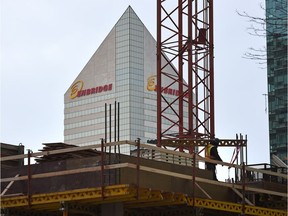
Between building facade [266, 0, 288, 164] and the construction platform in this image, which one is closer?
building facade [266, 0, 288, 164]

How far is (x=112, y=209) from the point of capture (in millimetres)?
23844

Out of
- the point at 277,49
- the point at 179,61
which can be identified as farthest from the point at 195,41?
the point at 277,49

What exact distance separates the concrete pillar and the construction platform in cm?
3

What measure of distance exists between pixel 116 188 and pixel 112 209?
5.95 feet

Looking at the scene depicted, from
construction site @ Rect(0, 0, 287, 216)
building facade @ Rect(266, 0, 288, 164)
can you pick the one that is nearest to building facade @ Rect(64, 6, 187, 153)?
building facade @ Rect(266, 0, 288, 164)

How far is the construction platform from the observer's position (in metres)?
22.8

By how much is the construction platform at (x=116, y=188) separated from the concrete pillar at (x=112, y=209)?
0.09ft

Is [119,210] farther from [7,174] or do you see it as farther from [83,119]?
[83,119]

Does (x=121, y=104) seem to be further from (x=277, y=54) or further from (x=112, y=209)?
(x=277, y=54)

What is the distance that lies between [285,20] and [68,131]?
592 feet

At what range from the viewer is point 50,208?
2475cm

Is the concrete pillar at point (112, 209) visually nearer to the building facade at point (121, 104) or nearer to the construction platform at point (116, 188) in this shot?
the construction platform at point (116, 188)

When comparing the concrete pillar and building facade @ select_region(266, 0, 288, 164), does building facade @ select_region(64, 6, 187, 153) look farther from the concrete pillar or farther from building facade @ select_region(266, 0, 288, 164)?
the concrete pillar

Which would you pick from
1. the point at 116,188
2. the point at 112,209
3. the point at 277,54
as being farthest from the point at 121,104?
the point at 277,54
